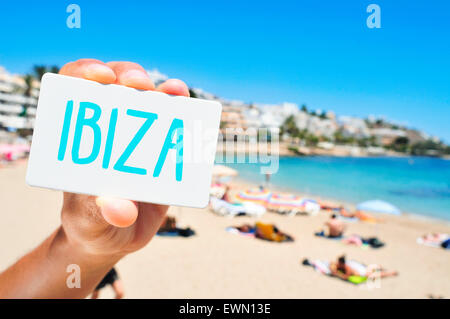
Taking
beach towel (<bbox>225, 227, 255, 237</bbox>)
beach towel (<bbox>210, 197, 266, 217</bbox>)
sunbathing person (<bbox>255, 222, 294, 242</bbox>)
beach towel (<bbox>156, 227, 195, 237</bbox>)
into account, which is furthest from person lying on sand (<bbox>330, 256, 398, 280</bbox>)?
beach towel (<bbox>210, 197, 266, 217</bbox>)

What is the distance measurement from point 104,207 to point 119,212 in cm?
6

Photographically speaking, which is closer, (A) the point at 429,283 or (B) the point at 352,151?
(A) the point at 429,283

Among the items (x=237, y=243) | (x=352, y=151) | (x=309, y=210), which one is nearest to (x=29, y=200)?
(x=237, y=243)

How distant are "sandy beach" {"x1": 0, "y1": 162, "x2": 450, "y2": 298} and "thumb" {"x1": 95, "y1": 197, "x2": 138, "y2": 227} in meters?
4.23

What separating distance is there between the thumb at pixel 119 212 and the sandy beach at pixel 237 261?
4.23m

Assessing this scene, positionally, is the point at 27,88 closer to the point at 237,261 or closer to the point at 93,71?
the point at 237,261

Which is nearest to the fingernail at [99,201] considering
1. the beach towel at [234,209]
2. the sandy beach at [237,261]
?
the sandy beach at [237,261]

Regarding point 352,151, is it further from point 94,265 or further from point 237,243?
point 94,265

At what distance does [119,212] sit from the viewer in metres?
0.99

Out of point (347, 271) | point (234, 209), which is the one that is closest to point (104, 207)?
point (347, 271)

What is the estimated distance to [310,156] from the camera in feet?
300

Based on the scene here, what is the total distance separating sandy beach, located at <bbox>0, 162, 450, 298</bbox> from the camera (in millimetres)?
6363
